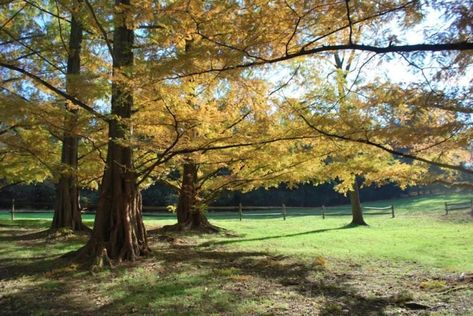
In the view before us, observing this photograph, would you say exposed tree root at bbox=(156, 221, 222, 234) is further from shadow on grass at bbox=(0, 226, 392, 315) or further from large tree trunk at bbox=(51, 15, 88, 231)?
shadow on grass at bbox=(0, 226, 392, 315)

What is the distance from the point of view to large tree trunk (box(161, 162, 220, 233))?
15.7 meters

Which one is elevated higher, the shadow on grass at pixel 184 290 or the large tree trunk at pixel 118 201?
the large tree trunk at pixel 118 201

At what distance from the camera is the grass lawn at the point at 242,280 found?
604 centimetres

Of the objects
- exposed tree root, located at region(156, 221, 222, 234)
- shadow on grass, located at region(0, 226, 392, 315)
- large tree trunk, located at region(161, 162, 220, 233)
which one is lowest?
shadow on grass, located at region(0, 226, 392, 315)

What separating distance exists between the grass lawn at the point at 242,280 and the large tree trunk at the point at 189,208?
2695 mm

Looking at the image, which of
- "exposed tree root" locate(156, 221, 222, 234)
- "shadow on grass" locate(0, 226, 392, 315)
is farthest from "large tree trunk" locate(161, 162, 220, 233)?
"shadow on grass" locate(0, 226, 392, 315)

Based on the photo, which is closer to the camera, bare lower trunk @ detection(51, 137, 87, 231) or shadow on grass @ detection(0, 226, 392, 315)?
shadow on grass @ detection(0, 226, 392, 315)

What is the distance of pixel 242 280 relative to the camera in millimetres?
7703

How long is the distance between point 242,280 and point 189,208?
9.16 metres

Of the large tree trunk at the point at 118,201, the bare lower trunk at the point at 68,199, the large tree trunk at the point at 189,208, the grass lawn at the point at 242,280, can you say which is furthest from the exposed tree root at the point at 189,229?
Result: the large tree trunk at the point at 118,201

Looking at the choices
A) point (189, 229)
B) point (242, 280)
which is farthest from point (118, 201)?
point (189, 229)

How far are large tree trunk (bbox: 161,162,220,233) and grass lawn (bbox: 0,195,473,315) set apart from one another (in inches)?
106

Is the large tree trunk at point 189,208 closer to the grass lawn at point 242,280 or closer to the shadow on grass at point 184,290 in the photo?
the grass lawn at point 242,280

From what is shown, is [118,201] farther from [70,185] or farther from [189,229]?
[189,229]
